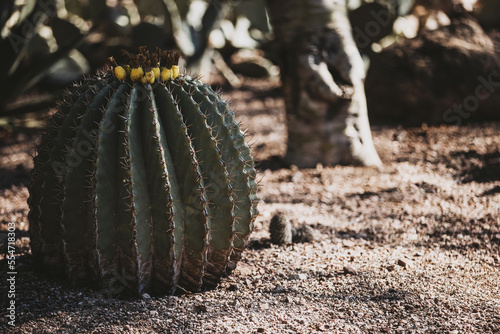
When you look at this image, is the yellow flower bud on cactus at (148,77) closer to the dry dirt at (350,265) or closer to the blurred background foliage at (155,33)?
the dry dirt at (350,265)

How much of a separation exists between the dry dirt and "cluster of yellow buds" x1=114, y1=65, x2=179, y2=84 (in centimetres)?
64

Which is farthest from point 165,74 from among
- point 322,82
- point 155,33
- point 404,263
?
point 155,33

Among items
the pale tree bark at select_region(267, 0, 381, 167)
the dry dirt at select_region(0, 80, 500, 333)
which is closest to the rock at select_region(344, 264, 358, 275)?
the dry dirt at select_region(0, 80, 500, 333)

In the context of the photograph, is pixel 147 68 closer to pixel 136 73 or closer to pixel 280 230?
pixel 136 73

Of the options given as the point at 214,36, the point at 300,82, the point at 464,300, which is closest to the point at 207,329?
the point at 464,300

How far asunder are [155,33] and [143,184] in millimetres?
4581

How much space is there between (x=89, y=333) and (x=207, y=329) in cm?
42

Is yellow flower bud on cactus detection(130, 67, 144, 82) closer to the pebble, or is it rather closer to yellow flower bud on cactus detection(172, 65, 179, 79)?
yellow flower bud on cactus detection(172, 65, 179, 79)

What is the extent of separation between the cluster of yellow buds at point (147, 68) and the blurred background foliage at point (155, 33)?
280 cm

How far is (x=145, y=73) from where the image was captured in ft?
A: 7.34

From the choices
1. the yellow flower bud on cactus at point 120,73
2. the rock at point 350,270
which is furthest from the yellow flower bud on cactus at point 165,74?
the rock at point 350,270

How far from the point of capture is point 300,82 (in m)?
4.27

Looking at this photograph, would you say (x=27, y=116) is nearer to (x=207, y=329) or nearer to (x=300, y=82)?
(x=300, y=82)

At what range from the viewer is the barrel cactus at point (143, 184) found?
6.85ft
